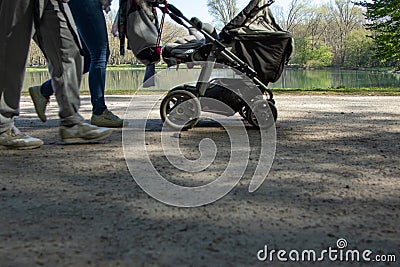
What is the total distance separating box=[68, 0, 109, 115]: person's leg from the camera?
12.8 feet

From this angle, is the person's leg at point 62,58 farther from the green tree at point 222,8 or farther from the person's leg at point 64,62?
the green tree at point 222,8

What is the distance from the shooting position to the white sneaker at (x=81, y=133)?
11.5ft

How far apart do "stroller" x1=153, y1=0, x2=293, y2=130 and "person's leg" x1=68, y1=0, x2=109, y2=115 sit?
24.1 inches

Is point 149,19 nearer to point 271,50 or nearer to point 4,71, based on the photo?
point 271,50

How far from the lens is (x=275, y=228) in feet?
5.93

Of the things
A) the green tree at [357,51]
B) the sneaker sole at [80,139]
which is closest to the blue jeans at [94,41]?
the sneaker sole at [80,139]

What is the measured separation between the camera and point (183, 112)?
4379 mm

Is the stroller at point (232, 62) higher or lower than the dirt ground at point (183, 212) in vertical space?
higher

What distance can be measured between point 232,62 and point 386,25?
18.7m

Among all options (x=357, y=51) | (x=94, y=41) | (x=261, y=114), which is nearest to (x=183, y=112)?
(x=261, y=114)

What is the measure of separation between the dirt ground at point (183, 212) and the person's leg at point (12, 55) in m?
0.21

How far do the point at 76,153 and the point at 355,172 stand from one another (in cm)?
187

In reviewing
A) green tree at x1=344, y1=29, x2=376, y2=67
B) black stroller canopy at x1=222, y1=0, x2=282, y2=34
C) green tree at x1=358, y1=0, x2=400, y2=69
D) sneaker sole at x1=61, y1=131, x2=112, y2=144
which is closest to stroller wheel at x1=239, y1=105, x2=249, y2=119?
black stroller canopy at x1=222, y1=0, x2=282, y2=34

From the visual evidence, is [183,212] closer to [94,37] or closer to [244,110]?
[94,37]
